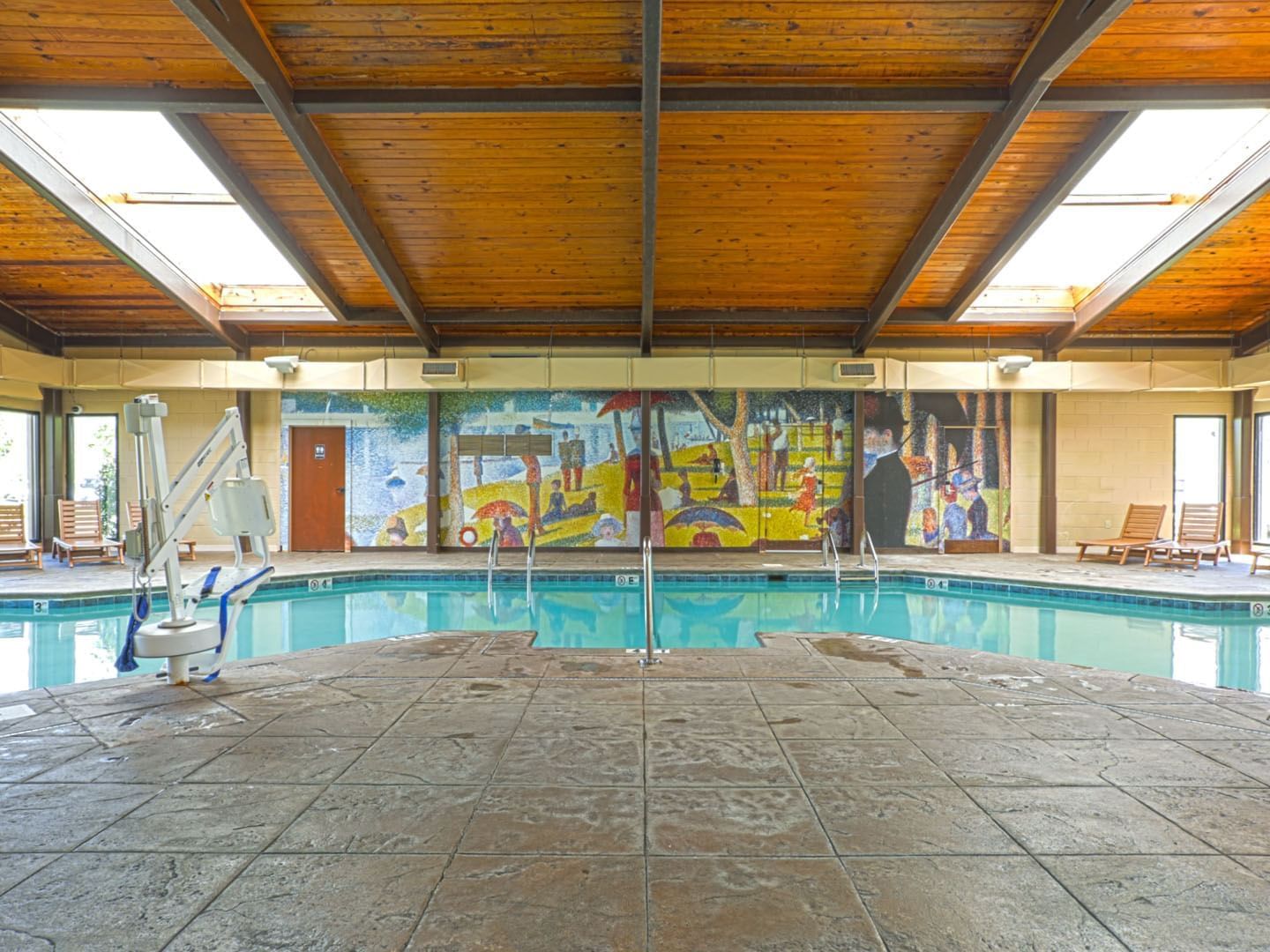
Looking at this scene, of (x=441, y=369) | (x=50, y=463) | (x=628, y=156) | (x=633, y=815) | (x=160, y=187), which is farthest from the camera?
(x=50, y=463)

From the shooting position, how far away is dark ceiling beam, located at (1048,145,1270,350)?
6520 mm

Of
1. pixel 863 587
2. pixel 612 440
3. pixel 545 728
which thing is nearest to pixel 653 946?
pixel 545 728

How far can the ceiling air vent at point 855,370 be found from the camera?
368 inches

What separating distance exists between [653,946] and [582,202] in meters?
6.46

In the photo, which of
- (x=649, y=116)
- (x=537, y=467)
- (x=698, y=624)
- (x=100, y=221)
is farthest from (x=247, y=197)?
(x=698, y=624)

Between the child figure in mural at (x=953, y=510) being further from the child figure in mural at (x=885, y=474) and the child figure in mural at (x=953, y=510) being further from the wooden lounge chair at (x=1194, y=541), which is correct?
the wooden lounge chair at (x=1194, y=541)

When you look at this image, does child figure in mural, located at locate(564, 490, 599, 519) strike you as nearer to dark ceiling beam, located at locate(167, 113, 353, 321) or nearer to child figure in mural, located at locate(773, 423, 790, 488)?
child figure in mural, located at locate(773, 423, 790, 488)

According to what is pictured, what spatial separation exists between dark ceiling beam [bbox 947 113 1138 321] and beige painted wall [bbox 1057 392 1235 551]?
10.1 ft

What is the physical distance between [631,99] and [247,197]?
11.9 feet

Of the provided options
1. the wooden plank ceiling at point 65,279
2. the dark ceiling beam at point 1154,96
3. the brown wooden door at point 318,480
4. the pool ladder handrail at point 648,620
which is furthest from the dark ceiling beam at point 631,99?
the brown wooden door at point 318,480

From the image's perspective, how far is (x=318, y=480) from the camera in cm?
1041

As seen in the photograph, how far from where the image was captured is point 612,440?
10.4 meters

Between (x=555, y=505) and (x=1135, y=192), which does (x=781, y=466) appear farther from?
(x=1135, y=192)

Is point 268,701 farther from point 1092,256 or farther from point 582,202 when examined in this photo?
point 1092,256
